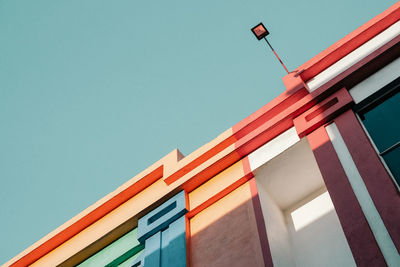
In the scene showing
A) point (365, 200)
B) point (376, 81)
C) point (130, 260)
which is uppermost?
point (376, 81)

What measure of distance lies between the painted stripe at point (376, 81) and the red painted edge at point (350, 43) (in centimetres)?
91

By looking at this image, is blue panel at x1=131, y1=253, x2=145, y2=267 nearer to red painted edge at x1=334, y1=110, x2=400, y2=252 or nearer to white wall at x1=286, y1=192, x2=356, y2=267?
white wall at x1=286, y1=192, x2=356, y2=267

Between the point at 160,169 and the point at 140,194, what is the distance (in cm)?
60

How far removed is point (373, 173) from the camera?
190 inches

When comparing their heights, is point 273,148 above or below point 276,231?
above

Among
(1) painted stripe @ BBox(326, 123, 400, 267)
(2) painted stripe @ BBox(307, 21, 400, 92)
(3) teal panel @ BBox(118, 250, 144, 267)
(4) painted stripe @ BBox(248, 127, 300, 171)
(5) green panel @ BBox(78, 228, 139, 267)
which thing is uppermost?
(2) painted stripe @ BBox(307, 21, 400, 92)

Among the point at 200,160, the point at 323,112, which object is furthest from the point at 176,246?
the point at 323,112

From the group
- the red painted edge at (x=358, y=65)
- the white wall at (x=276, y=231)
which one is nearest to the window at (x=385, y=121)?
the red painted edge at (x=358, y=65)

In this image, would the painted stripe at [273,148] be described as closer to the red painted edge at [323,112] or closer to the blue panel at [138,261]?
the red painted edge at [323,112]

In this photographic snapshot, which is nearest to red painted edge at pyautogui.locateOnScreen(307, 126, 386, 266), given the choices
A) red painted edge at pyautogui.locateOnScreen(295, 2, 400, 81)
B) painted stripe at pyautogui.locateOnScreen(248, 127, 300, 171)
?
painted stripe at pyautogui.locateOnScreen(248, 127, 300, 171)

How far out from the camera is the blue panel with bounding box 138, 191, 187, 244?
6555 mm

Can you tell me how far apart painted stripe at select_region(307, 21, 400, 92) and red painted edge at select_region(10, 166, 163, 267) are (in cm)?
303

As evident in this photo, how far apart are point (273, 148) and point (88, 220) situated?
3739 millimetres

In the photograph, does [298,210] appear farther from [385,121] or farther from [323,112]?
[385,121]
